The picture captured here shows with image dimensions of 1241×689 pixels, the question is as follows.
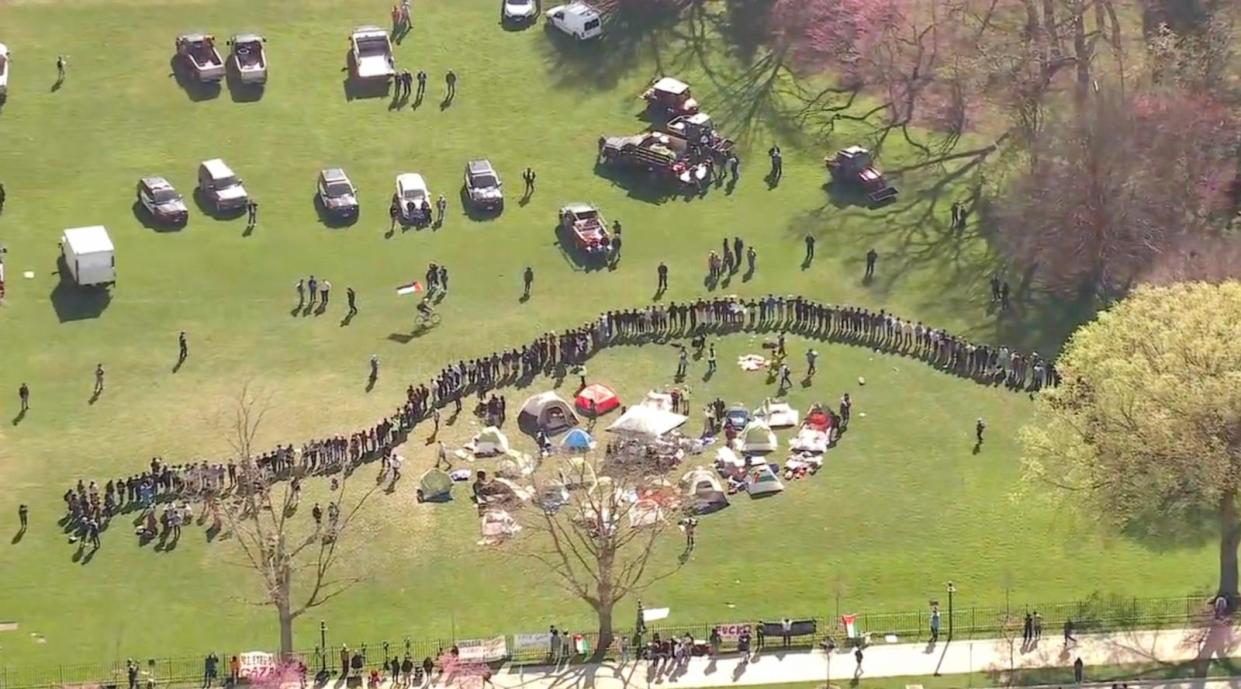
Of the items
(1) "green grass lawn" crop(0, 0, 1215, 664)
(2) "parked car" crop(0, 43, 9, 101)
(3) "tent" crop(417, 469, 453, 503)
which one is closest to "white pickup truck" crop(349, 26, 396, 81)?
(1) "green grass lawn" crop(0, 0, 1215, 664)

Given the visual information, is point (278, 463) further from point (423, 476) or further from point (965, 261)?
point (965, 261)

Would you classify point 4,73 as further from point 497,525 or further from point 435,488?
point 497,525

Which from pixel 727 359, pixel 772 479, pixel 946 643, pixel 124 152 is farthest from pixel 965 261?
pixel 124 152

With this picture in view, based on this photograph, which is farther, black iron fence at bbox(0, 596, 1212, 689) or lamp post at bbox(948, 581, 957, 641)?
lamp post at bbox(948, 581, 957, 641)

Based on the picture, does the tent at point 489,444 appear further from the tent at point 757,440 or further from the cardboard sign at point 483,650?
the cardboard sign at point 483,650

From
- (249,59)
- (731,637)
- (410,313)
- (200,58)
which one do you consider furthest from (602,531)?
(200,58)

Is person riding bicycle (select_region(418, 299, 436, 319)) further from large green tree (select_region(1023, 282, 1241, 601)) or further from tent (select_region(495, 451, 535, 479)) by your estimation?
large green tree (select_region(1023, 282, 1241, 601))

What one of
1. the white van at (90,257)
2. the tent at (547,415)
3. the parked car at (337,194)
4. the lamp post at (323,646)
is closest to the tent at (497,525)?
the tent at (547,415)
